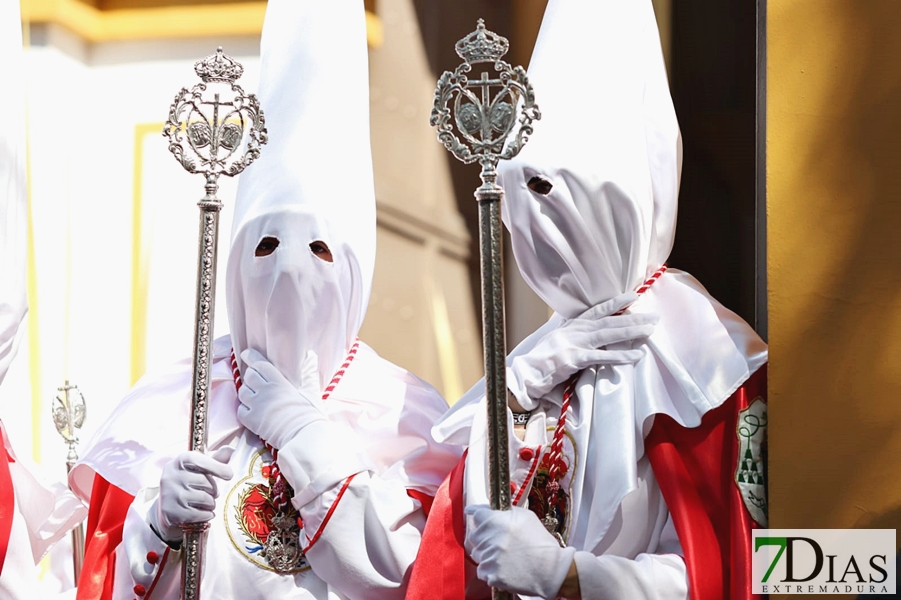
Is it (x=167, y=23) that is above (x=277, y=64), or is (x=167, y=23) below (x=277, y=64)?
above

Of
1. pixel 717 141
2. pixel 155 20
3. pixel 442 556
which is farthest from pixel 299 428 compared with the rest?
pixel 155 20

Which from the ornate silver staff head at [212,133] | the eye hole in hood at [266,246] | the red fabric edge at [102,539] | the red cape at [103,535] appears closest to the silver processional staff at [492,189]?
the ornate silver staff head at [212,133]

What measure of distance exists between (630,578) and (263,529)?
0.93m

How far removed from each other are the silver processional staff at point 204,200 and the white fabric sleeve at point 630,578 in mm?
833

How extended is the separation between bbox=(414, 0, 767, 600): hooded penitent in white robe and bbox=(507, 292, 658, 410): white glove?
30 mm

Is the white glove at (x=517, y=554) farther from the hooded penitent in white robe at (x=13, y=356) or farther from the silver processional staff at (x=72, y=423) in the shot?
the silver processional staff at (x=72, y=423)

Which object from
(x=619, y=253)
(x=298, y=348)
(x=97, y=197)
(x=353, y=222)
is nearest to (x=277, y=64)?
(x=353, y=222)

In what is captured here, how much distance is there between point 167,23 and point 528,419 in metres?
2.44

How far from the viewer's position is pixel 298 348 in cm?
329

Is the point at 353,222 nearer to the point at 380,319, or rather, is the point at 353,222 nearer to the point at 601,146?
the point at 601,146

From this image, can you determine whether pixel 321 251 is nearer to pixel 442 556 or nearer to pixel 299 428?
pixel 299 428

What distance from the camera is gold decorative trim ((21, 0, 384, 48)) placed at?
4.64 meters

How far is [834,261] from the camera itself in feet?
8.84

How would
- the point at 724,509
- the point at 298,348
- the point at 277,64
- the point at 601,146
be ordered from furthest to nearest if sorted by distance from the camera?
the point at 277,64 → the point at 298,348 → the point at 601,146 → the point at 724,509
